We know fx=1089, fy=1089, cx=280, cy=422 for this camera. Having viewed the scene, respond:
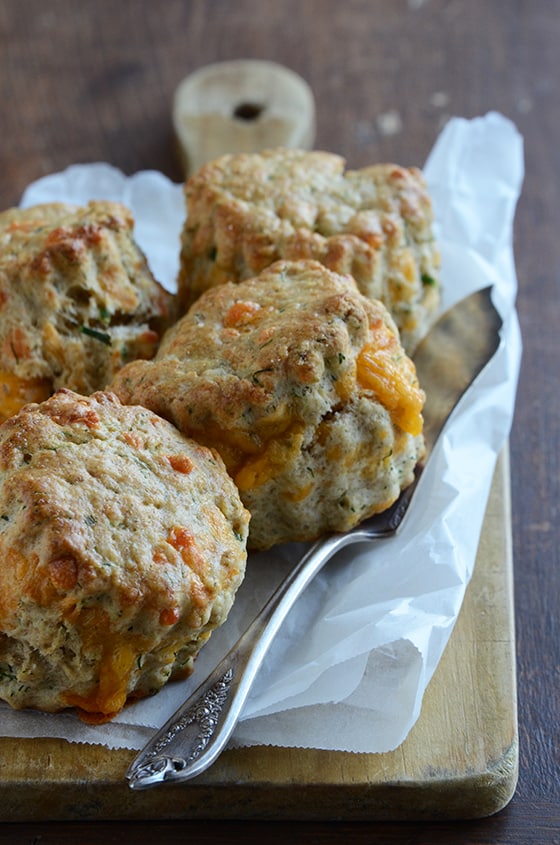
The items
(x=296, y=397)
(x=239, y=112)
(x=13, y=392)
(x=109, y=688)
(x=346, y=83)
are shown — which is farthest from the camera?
(x=346, y=83)

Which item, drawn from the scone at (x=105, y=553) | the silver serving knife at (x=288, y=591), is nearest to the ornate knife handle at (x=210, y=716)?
the silver serving knife at (x=288, y=591)

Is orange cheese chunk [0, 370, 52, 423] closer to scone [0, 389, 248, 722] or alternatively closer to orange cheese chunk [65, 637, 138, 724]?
scone [0, 389, 248, 722]

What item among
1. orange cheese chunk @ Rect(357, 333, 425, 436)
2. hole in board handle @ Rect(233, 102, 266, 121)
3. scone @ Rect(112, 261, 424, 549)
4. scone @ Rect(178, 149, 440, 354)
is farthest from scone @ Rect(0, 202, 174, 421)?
hole in board handle @ Rect(233, 102, 266, 121)

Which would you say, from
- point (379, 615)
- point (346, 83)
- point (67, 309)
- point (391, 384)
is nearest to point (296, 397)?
point (391, 384)

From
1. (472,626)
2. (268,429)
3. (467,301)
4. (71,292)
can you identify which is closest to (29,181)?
(71,292)

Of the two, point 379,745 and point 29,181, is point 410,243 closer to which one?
point 379,745

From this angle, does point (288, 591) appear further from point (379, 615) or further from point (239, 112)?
point (239, 112)
